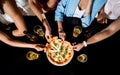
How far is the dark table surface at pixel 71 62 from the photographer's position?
1894mm

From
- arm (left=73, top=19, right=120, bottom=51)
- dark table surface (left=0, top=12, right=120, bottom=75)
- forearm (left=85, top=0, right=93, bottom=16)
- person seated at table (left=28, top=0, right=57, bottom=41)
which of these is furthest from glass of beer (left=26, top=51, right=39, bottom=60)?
forearm (left=85, top=0, right=93, bottom=16)

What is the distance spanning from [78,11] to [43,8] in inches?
12.5

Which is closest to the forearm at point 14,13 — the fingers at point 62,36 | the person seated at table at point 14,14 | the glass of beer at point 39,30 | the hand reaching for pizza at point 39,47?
the person seated at table at point 14,14

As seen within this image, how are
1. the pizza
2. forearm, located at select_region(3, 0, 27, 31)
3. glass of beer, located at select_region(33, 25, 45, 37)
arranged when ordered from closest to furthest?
1. the pizza
2. forearm, located at select_region(3, 0, 27, 31)
3. glass of beer, located at select_region(33, 25, 45, 37)

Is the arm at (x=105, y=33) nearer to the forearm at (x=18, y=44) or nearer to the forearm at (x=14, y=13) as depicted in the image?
the forearm at (x=18, y=44)

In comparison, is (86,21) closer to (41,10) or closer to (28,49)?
(41,10)

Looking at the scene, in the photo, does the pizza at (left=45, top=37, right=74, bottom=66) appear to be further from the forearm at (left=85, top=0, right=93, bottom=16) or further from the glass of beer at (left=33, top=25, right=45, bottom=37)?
the forearm at (left=85, top=0, right=93, bottom=16)

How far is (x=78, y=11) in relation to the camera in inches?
81.5

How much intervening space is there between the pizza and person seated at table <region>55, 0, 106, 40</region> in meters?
0.08

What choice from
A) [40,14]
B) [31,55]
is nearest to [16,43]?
[31,55]

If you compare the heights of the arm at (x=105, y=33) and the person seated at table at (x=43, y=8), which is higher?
the person seated at table at (x=43, y=8)

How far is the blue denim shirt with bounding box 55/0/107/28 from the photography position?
199 cm

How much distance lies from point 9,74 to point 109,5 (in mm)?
1005

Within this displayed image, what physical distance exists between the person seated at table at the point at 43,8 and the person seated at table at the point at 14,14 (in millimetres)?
137
